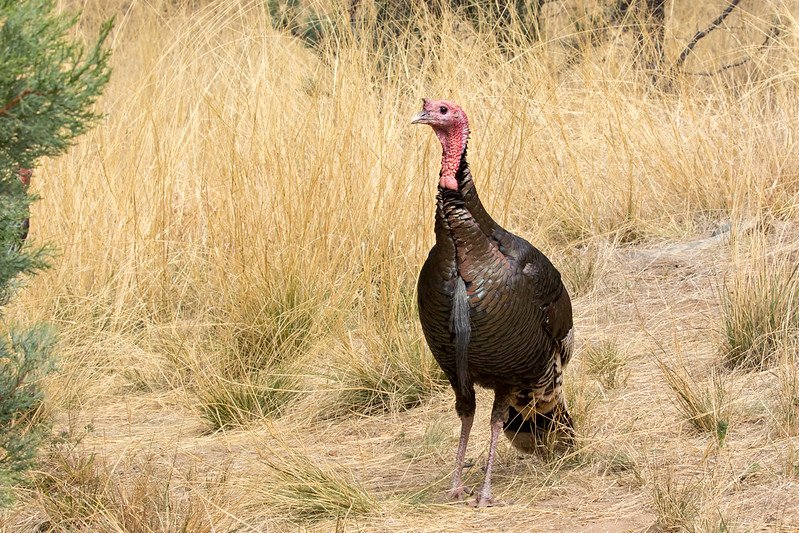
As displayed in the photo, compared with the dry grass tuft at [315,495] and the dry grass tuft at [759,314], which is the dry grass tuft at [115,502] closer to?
the dry grass tuft at [315,495]

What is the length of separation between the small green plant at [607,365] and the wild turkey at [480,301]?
780 mm

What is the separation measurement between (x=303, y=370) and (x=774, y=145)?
2.83 m

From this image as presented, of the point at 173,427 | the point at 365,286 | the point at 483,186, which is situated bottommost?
the point at 173,427

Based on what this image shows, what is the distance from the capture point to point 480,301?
3.46m

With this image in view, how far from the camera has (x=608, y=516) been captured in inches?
138

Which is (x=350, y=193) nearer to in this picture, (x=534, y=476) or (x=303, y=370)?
(x=303, y=370)

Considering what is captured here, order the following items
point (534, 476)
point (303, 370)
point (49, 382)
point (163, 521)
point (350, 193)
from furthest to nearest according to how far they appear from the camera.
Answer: point (350, 193) → point (303, 370) → point (49, 382) → point (534, 476) → point (163, 521)

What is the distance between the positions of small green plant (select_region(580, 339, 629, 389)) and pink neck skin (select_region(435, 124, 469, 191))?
137 centimetres

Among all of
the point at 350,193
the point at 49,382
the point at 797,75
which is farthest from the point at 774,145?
the point at 49,382

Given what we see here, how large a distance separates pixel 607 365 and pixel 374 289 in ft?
3.71

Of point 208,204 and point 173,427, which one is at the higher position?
point 208,204

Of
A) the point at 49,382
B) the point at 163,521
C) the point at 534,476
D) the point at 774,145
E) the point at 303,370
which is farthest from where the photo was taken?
the point at 774,145

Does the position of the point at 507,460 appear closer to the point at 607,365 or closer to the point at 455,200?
the point at 607,365

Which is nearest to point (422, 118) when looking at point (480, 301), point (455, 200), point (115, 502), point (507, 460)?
point (455, 200)
